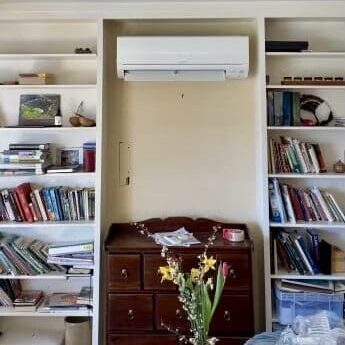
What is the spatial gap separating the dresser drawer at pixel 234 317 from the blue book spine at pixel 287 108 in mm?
1195

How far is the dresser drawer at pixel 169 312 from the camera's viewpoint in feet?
7.70

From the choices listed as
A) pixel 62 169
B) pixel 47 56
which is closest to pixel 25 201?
pixel 62 169

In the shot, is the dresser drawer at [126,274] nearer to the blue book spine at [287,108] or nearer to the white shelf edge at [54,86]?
the white shelf edge at [54,86]

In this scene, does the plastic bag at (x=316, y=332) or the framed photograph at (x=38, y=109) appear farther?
the framed photograph at (x=38, y=109)

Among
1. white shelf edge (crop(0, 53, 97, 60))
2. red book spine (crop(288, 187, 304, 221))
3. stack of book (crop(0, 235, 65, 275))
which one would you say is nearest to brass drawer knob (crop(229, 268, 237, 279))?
red book spine (crop(288, 187, 304, 221))

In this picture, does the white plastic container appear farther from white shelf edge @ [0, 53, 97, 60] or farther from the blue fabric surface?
white shelf edge @ [0, 53, 97, 60]

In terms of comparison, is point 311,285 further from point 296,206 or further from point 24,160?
point 24,160

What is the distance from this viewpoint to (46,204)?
8.82ft

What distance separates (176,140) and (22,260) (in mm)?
1349

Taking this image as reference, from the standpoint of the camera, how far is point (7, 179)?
281cm

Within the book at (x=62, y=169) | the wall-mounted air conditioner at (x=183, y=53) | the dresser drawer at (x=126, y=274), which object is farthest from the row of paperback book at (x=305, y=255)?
the book at (x=62, y=169)

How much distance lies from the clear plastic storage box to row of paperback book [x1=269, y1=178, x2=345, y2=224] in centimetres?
48

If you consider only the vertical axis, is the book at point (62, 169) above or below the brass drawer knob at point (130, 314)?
above

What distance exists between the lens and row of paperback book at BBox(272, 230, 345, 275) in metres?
2.56
